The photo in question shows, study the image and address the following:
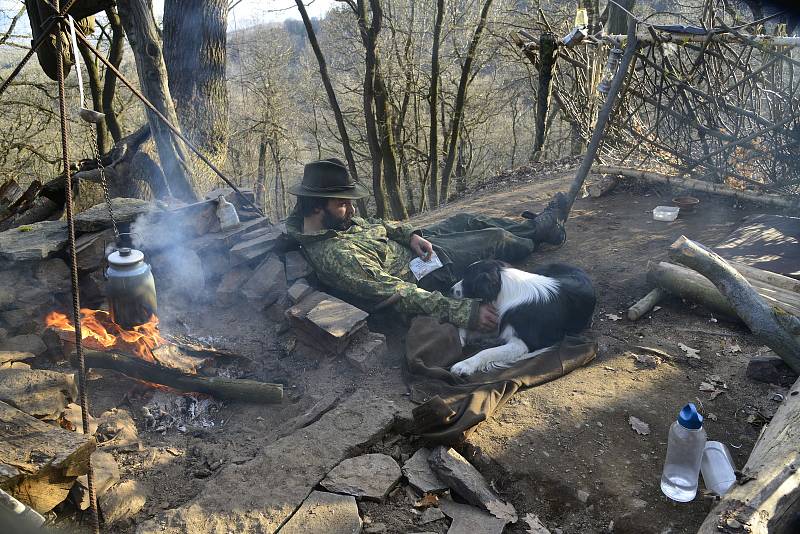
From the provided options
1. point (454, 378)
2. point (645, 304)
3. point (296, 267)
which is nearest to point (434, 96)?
point (296, 267)

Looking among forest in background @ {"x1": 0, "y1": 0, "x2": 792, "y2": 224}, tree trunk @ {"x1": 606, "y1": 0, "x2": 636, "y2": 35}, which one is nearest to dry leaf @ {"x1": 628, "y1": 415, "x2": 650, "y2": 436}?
forest in background @ {"x1": 0, "y1": 0, "x2": 792, "y2": 224}

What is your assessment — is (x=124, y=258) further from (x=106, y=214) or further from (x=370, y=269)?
(x=370, y=269)

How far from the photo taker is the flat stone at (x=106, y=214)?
14.8 feet

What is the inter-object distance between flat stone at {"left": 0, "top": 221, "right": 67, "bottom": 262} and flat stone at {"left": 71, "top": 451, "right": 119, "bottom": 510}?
197 centimetres

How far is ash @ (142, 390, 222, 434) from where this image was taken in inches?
137

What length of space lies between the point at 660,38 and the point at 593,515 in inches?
216

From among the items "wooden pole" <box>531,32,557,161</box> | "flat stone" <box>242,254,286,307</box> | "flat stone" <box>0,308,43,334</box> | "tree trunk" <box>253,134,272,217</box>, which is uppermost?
"wooden pole" <box>531,32,557,161</box>

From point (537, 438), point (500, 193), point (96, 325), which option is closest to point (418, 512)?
point (537, 438)

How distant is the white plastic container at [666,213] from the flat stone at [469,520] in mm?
4837

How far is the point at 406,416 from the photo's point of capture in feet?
11.1

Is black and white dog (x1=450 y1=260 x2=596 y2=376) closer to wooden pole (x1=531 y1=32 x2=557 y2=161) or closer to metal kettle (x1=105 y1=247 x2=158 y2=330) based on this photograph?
metal kettle (x1=105 y1=247 x2=158 y2=330)

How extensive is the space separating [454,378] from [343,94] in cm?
1524

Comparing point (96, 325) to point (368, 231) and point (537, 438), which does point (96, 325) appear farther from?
point (537, 438)

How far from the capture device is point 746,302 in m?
3.38
